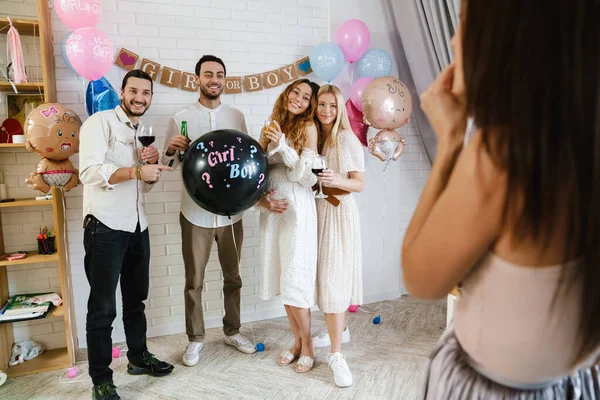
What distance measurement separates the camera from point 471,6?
0.59m

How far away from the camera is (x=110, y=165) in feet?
6.97

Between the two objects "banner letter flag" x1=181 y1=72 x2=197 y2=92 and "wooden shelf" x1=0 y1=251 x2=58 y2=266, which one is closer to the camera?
"wooden shelf" x1=0 y1=251 x2=58 y2=266

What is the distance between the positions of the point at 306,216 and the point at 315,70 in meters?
1.24

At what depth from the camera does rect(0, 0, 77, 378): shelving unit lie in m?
2.39

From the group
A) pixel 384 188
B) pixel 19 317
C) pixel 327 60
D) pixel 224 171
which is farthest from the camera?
pixel 384 188

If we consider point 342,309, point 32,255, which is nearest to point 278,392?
point 342,309

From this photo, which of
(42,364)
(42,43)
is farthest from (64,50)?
(42,364)

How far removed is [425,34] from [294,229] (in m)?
1.93

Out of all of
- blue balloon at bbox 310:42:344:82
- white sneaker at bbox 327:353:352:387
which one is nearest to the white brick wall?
blue balloon at bbox 310:42:344:82

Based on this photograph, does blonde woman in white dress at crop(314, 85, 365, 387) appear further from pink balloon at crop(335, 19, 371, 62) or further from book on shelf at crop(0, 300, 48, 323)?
book on shelf at crop(0, 300, 48, 323)

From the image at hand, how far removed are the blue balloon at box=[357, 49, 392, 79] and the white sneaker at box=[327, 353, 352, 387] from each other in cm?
203

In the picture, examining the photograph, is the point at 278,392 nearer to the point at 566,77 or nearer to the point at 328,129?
the point at 328,129

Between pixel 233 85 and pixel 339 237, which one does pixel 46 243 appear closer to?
pixel 233 85

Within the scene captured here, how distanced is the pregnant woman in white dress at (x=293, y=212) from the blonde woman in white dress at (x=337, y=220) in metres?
0.08
